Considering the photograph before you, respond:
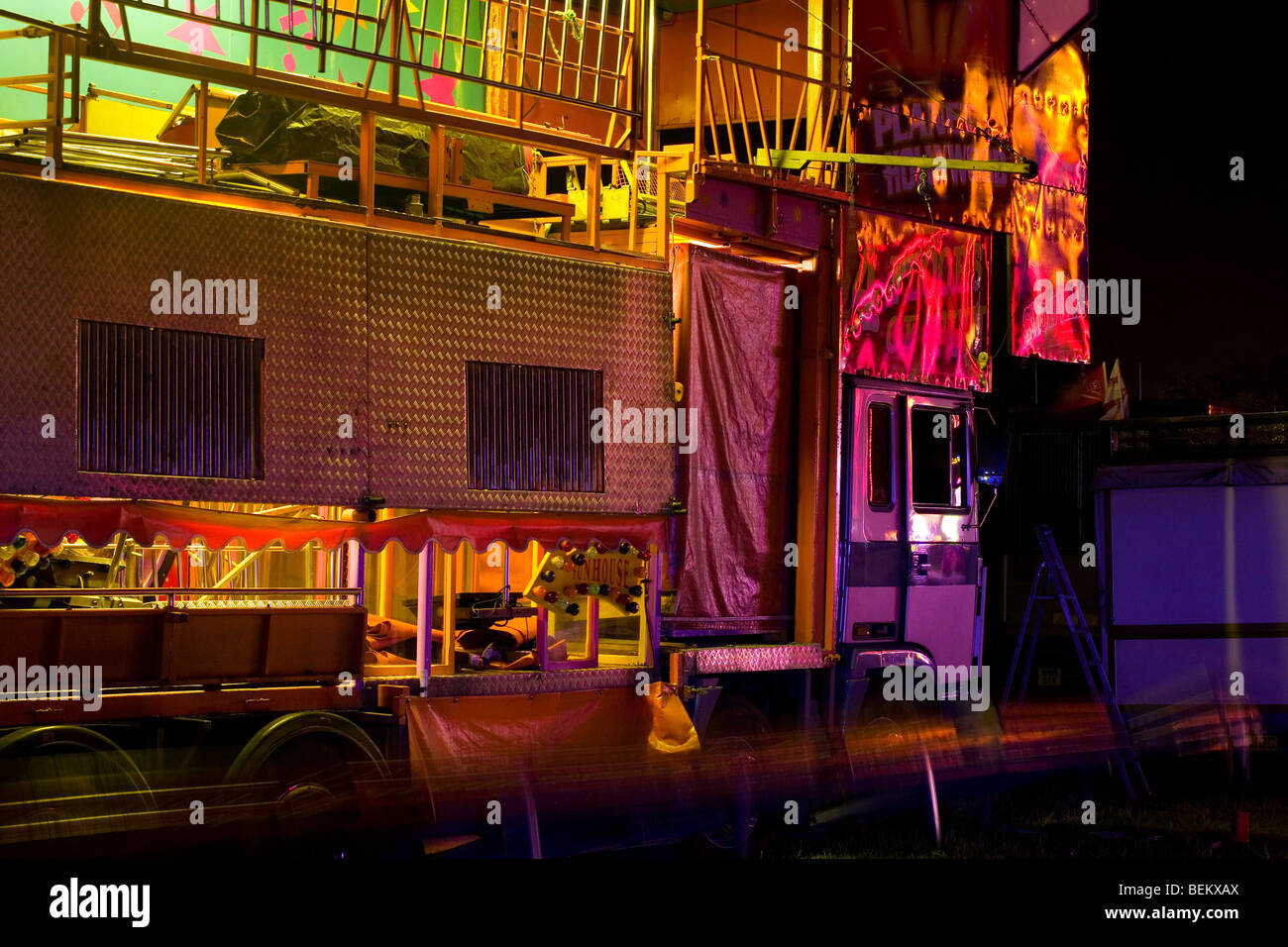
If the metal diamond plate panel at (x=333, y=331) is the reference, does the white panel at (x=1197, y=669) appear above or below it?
below

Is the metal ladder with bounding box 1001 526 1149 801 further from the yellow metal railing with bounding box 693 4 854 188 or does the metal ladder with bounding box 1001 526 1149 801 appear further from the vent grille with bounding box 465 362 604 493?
the vent grille with bounding box 465 362 604 493

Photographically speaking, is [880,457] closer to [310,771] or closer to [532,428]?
[532,428]

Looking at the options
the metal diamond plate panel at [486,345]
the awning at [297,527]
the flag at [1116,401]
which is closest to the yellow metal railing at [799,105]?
the metal diamond plate panel at [486,345]

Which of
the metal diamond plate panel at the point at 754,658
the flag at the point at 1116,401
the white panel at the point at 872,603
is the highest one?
the flag at the point at 1116,401

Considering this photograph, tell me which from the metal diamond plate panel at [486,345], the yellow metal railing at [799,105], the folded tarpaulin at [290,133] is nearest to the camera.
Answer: the metal diamond plate panel at [486,345]

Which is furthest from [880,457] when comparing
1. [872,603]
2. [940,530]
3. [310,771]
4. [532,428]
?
[310,771]

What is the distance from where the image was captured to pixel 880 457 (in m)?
11.0

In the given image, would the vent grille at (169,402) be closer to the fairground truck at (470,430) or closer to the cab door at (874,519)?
the fairground truck at (470,430)

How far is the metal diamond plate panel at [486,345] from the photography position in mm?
8078

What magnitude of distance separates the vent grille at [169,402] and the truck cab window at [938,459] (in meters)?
5.46

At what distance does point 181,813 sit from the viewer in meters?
7.02

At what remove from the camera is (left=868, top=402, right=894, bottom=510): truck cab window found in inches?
428

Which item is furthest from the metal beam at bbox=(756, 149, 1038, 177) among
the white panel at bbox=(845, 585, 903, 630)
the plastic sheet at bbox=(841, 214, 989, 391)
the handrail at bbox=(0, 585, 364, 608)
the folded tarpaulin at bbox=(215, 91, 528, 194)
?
the handrail at bbox=(0, 585, 364, 608)

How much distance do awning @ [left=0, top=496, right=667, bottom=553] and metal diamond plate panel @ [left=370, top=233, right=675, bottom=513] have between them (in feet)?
0.32
